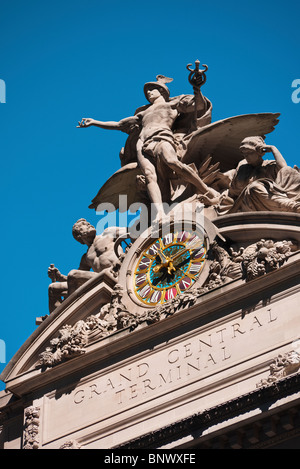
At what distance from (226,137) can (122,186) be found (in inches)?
125

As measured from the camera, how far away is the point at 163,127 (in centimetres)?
3653

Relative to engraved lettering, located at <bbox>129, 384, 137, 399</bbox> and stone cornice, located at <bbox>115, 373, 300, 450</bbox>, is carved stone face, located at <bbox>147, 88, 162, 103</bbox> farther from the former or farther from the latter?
stone cornice, located at <bbox>115, 373, 300, 450</bbox>

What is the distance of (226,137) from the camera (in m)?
35.8

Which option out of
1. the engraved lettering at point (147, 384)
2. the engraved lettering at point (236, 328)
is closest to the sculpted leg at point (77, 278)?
the engraved lettering at point (147, 384)

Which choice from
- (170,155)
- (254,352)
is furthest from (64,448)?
(170,155)

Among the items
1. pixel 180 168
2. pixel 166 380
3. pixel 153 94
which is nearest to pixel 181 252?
pixel 180 168

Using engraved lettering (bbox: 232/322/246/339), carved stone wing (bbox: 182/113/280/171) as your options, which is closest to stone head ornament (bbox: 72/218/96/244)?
carved stone wing (bbox: 182/113/280/171)

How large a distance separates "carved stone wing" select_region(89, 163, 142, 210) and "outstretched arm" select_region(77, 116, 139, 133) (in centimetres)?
99

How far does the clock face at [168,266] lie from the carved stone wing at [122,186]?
3259 mm

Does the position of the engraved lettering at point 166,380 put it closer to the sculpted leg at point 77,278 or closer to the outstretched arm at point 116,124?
the sculpted leg at point 77,278

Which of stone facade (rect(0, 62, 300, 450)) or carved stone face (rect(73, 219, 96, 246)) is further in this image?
carved stone face (rect(73, 219, 96, 246))

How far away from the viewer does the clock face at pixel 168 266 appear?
32969 millimetres

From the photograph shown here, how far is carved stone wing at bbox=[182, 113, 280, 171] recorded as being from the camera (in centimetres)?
3528

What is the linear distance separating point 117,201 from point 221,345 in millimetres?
7611
